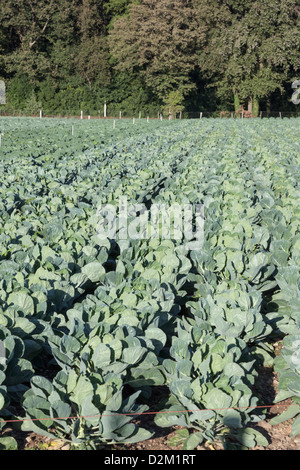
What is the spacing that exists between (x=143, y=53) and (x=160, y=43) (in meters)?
1.95

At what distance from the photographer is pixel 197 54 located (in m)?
51.0

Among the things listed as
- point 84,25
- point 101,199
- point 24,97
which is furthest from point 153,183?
point 84,25

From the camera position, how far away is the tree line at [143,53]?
45769mm

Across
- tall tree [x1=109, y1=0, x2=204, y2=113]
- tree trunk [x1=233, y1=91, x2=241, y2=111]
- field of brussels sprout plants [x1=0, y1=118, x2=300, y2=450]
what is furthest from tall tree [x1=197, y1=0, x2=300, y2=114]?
field of brussels sprout plants [x1=0, y1=118, x2=300, y2=450]

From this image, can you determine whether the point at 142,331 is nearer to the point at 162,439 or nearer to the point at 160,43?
the point at 162,439

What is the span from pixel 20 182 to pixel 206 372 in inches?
244

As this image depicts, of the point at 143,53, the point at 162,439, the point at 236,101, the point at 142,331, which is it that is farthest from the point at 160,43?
the point at 162,439

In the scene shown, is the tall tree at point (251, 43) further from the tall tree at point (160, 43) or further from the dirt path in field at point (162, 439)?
the dirt path in field at point (162, 439)

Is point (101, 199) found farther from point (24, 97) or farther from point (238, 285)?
point (24, 97)

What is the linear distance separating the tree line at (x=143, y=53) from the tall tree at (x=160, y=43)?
10 cm

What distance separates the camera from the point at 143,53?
4731cm

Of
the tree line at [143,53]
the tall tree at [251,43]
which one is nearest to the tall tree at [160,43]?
the tree line at [143,53]

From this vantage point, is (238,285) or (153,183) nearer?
(238,285)

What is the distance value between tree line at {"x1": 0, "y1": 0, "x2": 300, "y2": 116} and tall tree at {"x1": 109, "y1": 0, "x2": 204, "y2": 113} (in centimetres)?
10
